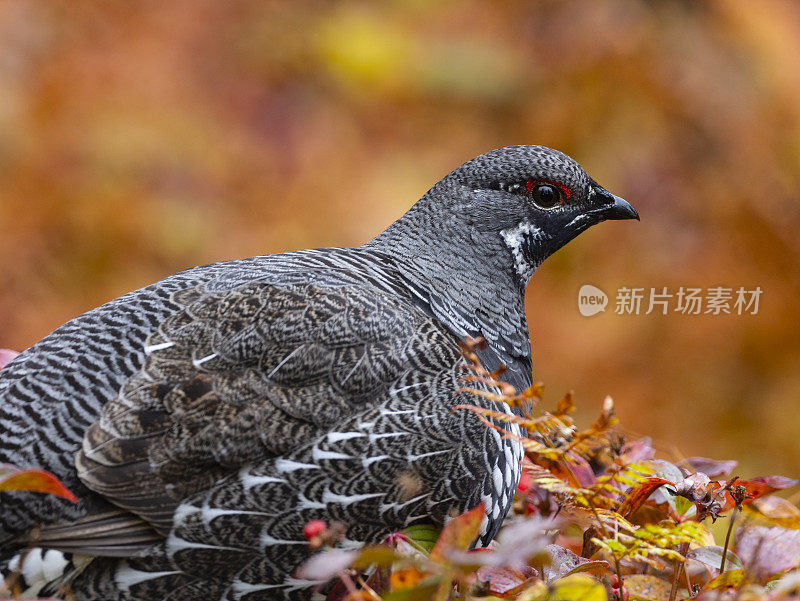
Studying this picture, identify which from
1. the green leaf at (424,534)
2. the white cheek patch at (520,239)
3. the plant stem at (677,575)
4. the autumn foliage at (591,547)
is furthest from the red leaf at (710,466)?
the white cheek patch at (520,239)

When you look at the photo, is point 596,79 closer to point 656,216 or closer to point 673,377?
point 656,216

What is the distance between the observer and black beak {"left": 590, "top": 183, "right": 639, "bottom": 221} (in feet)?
11.1

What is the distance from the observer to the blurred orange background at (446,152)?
674cm

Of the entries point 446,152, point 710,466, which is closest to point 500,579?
point 710,466

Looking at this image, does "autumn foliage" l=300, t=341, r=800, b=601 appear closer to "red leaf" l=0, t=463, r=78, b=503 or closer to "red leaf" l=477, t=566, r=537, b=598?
"red leaf" l=477, t=566, r=537, b=598

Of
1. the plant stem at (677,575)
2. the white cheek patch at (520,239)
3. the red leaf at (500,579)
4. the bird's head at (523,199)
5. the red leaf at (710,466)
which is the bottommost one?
the red leaf at (500,579)

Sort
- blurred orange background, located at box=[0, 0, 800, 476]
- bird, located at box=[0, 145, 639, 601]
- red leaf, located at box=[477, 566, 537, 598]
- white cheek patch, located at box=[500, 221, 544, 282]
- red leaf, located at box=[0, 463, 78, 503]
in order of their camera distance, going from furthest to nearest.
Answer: blurred orange background, located at box=[0, 0, 800, 476], white cheek patch, located at box=[500, 221, 544, 282], bird, located at box=[0, 145, 639, 601], red leaf, located at box=[477, 566, 537, 598], red leaf, located at box=[0, 463, 78, 503]

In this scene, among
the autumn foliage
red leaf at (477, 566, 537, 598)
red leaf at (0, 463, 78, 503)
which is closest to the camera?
the autumn foliage

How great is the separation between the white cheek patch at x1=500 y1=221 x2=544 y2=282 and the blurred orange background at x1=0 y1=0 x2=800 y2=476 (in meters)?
3.45

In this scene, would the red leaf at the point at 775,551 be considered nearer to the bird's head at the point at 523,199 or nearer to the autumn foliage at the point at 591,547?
the autumn foliage at the point at 591,547

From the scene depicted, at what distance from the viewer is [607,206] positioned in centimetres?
340

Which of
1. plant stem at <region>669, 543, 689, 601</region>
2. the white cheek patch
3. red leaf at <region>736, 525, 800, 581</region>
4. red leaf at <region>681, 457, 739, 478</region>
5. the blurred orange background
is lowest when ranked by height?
plant stem at <region>669, 543, 689, 601</region>

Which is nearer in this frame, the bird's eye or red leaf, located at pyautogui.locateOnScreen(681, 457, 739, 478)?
red leaf, located at pyautogui.locateOnScreen(681, 457, 739, 478)

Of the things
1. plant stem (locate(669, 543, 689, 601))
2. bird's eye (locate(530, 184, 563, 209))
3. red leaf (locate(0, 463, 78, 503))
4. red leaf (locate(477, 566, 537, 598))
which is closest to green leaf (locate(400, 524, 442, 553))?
red leaf (locate(477, 566, 537, 598))
